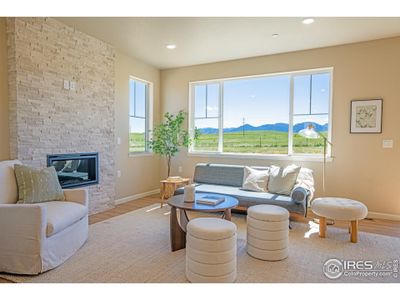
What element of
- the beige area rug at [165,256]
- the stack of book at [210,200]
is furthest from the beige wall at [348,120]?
the stack of book at [210,200]

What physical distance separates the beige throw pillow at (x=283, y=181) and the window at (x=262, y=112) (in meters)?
0.88

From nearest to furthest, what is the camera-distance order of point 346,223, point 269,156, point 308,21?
1. point 308,21
2. point 346,223
3. point 269,156

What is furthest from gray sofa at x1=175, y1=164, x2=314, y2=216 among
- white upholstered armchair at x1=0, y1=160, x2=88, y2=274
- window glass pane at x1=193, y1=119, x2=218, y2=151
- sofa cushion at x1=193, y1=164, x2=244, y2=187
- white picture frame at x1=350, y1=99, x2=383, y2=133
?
white upholstered armchair at x1=0, y1=160, x2=88, y2=274

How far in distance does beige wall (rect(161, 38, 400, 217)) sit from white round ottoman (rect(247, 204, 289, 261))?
223 centimetres

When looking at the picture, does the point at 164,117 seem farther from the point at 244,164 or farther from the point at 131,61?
the point at 244,164

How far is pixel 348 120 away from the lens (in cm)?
429

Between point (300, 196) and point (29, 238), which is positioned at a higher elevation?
point (300, 196)

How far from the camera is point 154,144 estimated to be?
210 inches

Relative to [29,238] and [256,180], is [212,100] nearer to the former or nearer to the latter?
[256,180]

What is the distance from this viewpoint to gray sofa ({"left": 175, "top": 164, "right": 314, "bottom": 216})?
3535mm

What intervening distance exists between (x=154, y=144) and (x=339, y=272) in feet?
12.6

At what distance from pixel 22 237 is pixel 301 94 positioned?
4.46 metres

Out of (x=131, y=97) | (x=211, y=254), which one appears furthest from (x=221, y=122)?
(x=211, y=254)
